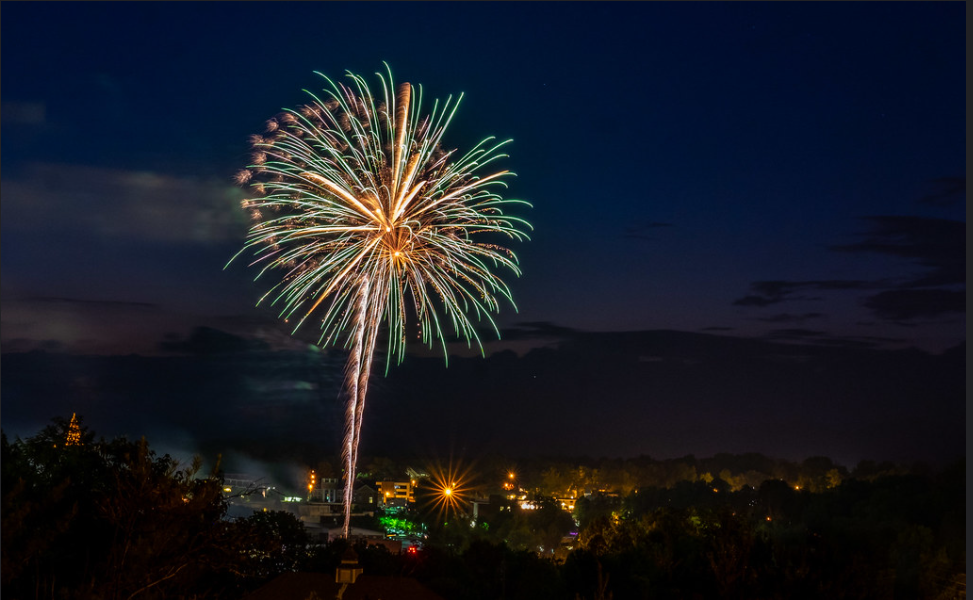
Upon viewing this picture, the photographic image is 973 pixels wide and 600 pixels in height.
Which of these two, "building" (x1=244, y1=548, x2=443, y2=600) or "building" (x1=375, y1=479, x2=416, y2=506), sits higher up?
"building" (x1=244, y1=548, x2=443, y2=600)

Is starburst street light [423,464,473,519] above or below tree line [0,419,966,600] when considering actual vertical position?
below

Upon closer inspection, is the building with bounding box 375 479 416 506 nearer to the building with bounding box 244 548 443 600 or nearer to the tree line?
the tree line

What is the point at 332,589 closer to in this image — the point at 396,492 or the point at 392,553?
the point at 392,553

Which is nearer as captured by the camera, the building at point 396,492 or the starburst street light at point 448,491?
the starburst street light at point 448,491

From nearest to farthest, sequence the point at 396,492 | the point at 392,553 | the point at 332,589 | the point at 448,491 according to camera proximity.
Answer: the point at 332,589 → the point at 392,553 → the point at 448,491 → the point at 396,492

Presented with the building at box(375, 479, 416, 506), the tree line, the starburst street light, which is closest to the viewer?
the tree line

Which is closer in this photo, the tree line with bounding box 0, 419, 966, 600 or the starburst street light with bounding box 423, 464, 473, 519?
the tree line with bounding box 0, 419, 966, 600

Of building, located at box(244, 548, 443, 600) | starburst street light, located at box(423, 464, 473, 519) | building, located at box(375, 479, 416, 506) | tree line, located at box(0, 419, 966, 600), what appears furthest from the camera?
building, located at box(375, 479, 416, 506)

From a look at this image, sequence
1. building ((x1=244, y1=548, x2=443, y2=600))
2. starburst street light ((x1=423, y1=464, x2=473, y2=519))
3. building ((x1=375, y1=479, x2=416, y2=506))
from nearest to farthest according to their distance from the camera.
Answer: building ((x1=244, y1=548, x2=443, y2=600)) < starburst street light ((x1=423, y1=464, x2=473, y2=519)) < building ((x1=375, y1=479, x2=416, y2=506))

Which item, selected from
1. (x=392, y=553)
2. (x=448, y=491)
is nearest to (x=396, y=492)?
(x=448, y=491)

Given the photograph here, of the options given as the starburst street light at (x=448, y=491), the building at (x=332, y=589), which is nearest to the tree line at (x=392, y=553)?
the building at (x=332, y=589)

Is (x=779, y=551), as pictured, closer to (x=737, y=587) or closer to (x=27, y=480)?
(x=737, y=587)

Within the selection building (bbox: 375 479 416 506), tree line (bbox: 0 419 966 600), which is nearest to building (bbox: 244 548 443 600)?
tree line (bbox: 0 419 966 600)

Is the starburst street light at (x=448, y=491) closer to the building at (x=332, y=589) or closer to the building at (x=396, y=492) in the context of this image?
the building at (x=396, y=492)
